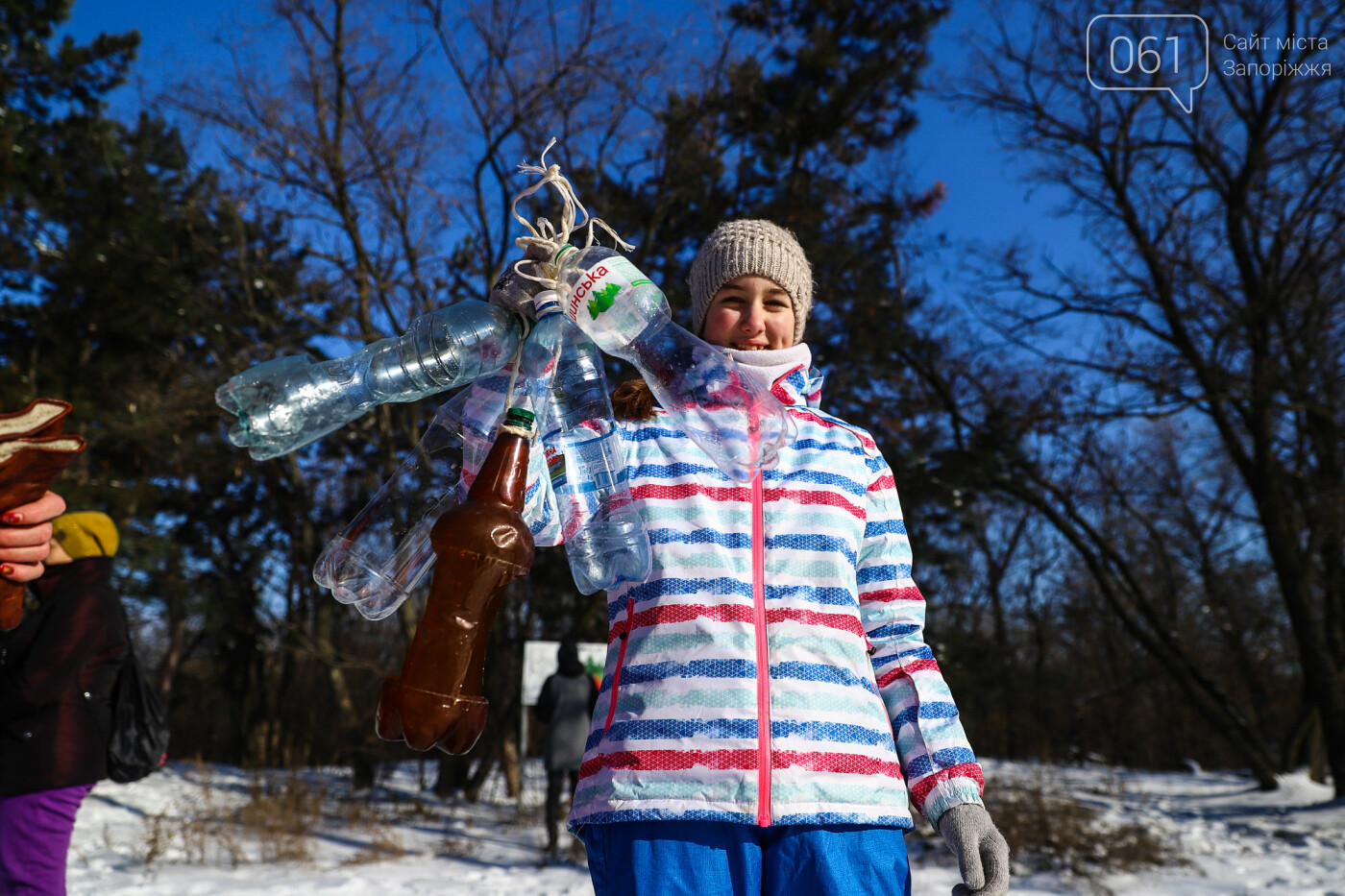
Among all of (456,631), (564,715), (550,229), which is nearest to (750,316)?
(550,229)

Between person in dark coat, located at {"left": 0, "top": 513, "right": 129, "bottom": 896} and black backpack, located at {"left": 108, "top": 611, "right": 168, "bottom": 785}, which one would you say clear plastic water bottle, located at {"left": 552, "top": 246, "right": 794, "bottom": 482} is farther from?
black backpack, located at {"left": 108, "top": 611, "right": 168, "bottom": 785}

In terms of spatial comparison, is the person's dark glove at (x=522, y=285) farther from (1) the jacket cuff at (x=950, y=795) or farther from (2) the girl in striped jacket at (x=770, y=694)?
(1) the jacket cuff at (x=950, y=795)

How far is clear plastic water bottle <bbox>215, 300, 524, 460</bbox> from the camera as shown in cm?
149

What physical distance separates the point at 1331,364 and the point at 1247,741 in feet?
14.7

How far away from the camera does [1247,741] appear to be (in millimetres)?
10922

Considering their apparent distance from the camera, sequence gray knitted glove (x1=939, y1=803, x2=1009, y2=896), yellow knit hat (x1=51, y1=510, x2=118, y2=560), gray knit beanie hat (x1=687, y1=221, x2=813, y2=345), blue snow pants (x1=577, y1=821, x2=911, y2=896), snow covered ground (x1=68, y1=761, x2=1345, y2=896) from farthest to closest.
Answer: snow covered ground (x1=68, y1=761, x2=1345, y2=896) → yellow knit hat (x1=51, y1=510, x2=118, y2=560) → gray knit beanie hat (x1=687, y1=221, x2=813, y2=345) → gray knitted glove (x1=939, y1=803, x2=1009, y2=896) → blue snow pants (x1=577, y1=821, x2=911, y2=896)

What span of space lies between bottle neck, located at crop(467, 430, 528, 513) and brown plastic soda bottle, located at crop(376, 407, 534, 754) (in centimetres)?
1

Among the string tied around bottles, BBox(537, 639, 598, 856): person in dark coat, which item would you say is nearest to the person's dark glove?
the string tied around bottles

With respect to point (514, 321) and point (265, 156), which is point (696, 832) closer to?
point (514, 321)

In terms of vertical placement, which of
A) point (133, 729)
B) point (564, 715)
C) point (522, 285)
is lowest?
point (133, 729)

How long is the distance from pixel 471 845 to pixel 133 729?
4775mm

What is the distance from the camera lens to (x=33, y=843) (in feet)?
10.3

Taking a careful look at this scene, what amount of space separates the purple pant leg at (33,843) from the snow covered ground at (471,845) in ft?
8.75

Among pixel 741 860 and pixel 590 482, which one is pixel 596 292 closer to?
pixel 590 482
